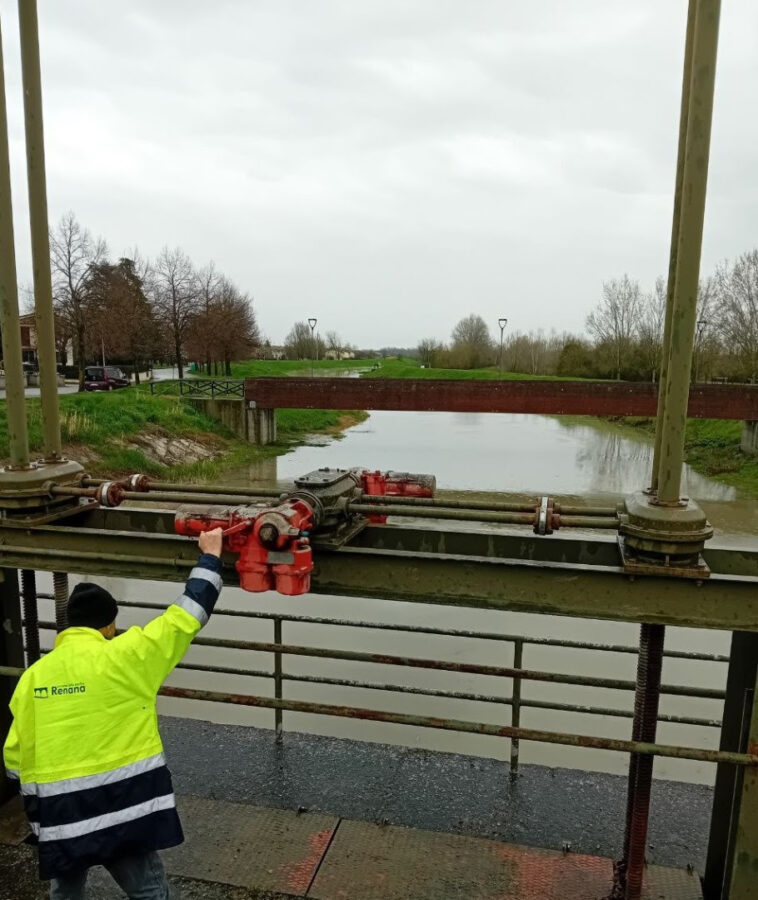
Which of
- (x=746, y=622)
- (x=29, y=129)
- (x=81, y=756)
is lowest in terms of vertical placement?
(x=81, y=756)

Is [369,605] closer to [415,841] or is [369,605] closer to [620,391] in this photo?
[415,841]

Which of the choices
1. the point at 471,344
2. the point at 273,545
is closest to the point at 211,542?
the point at 273,545

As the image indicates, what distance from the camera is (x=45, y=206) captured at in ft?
11.3

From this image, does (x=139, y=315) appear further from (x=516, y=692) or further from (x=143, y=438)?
(x=516, y=692)

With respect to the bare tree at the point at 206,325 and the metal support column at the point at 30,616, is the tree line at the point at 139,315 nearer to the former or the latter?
the bare tree at the point at 206,325

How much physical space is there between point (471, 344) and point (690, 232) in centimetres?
8647

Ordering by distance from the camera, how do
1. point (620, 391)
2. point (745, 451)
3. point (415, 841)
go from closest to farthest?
point (415, 841) → point (620, 391) → point (745, 451)

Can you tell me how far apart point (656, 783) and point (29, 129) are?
17.2ft

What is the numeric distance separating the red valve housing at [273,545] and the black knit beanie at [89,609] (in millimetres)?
517

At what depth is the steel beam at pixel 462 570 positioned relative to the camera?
8.73 ft

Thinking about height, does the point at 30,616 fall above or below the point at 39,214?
below

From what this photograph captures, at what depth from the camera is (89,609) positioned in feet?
7.64

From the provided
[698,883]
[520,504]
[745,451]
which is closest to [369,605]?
[698,883]

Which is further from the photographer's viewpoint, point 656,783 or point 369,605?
point 369,605
